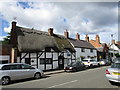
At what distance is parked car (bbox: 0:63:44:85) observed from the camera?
33.1ft

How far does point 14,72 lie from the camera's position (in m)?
10.6

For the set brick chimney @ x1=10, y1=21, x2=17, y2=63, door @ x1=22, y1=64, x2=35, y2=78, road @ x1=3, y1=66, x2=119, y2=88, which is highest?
brick chimney @ x1=10, y1=21, x2=17, y2=63

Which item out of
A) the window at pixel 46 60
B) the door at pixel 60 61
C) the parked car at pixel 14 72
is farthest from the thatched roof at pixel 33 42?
the parked car at pixel 14 72

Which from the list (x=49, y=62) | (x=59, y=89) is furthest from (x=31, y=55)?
(x=59, y=89)

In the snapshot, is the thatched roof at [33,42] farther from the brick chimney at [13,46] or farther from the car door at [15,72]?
the car door at [15,72]

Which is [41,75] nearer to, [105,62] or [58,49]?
[58,49]

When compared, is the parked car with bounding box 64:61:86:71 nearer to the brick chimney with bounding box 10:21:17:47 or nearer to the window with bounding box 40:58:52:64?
the window with bounding box 40:58:52:64

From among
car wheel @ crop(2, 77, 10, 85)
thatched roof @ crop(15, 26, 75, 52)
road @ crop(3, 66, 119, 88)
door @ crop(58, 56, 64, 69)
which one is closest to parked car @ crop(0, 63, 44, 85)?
car wheel @ crop(2, 77, 10, 85)

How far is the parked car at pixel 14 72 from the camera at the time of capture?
1008cm

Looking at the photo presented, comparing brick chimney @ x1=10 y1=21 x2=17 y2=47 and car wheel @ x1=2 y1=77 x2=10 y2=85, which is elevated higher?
brick chimney @ x1=10 y1=21 x2=17 y2=47

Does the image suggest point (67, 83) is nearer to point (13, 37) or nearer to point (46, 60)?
point (46, 60)

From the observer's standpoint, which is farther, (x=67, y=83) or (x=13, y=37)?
(x=13, y=37)

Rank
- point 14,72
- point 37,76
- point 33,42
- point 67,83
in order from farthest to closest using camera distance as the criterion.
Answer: point 33,42 → point 37,76 → point 14,72 → point 67,83

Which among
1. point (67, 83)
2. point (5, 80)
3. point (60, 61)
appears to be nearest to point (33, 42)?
point (60, 61)
